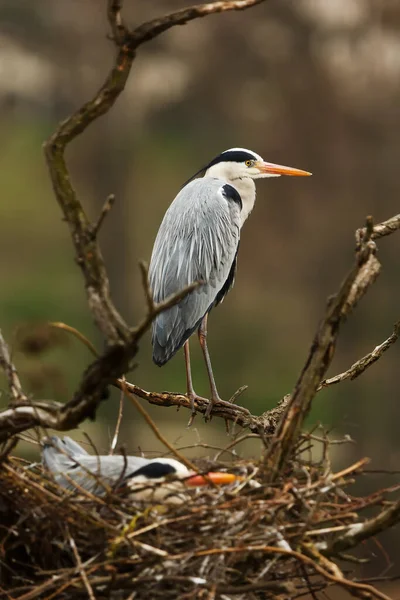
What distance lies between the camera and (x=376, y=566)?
8258 millimetres

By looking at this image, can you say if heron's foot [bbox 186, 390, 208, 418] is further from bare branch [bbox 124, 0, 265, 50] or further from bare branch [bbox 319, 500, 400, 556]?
bare branch [bbox 124, 0, 265, 50]

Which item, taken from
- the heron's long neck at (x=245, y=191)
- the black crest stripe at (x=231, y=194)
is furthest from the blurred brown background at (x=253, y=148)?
the black crest stripe at (x=231, y=194)

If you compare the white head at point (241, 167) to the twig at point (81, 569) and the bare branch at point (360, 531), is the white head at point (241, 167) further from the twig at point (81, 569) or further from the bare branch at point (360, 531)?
the twig at point (81, 569)

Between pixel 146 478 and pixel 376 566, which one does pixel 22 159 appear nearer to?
pixel 376 566

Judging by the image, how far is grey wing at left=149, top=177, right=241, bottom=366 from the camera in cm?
354

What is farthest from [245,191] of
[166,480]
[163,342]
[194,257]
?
[166,480]

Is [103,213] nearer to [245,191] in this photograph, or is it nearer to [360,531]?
[360,531]

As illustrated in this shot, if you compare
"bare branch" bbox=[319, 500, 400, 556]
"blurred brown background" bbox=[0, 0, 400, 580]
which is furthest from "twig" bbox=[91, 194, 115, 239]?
"blurred brown background" bbox=[0, 0, 400, 580]

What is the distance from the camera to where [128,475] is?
75.5 inches

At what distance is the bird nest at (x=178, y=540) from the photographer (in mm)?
1727

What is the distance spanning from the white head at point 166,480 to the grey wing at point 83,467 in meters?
0.03

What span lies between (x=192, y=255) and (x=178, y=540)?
6.51ft

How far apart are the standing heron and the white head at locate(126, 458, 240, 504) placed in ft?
4.73

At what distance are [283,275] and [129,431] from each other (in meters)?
2.67
